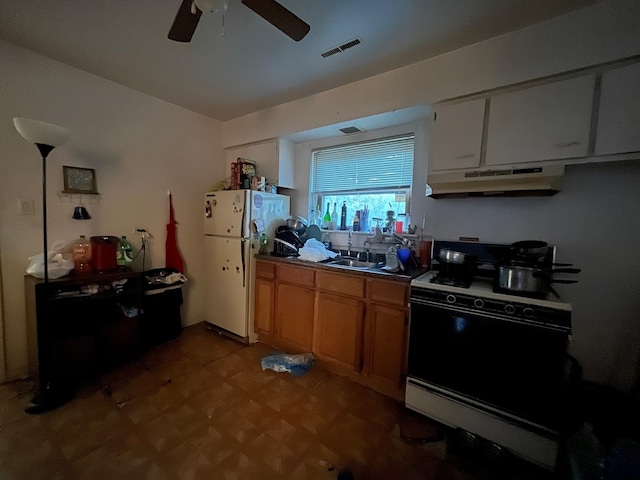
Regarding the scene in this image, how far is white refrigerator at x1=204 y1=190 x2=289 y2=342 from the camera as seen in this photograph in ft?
8.69

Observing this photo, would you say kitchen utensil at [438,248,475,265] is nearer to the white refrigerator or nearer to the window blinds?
the window blinds

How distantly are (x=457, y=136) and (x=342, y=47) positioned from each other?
106 cm

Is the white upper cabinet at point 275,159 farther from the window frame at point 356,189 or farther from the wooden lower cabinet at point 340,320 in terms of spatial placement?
the wooden lower cabinet at point 340,320

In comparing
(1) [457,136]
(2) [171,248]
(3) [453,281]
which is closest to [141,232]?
(2) [171,248]

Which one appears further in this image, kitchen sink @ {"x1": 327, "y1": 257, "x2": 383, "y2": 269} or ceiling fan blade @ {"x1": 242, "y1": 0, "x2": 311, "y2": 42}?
kitchen sink @ {"x1": 327, "y1": 257, "x2": 383, "y2": 269}

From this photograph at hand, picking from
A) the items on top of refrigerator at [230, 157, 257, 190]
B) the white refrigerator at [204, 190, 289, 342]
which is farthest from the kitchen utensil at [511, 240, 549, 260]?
the items on top of refrigerator at [230, 157, 257, 190]

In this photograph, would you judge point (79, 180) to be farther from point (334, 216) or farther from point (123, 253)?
point (334, 216)

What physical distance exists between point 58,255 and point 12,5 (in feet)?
5.39

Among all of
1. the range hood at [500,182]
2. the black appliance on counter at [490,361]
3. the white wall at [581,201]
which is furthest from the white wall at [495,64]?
the black appliance on counter at [490,361]

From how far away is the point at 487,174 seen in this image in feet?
5.83

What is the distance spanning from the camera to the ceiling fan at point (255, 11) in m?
1.17

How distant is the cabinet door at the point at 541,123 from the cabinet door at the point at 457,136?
0.25ft

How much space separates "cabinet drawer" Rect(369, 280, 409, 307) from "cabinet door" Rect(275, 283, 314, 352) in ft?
1.97

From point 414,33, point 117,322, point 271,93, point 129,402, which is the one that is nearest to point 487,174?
point 414,33
